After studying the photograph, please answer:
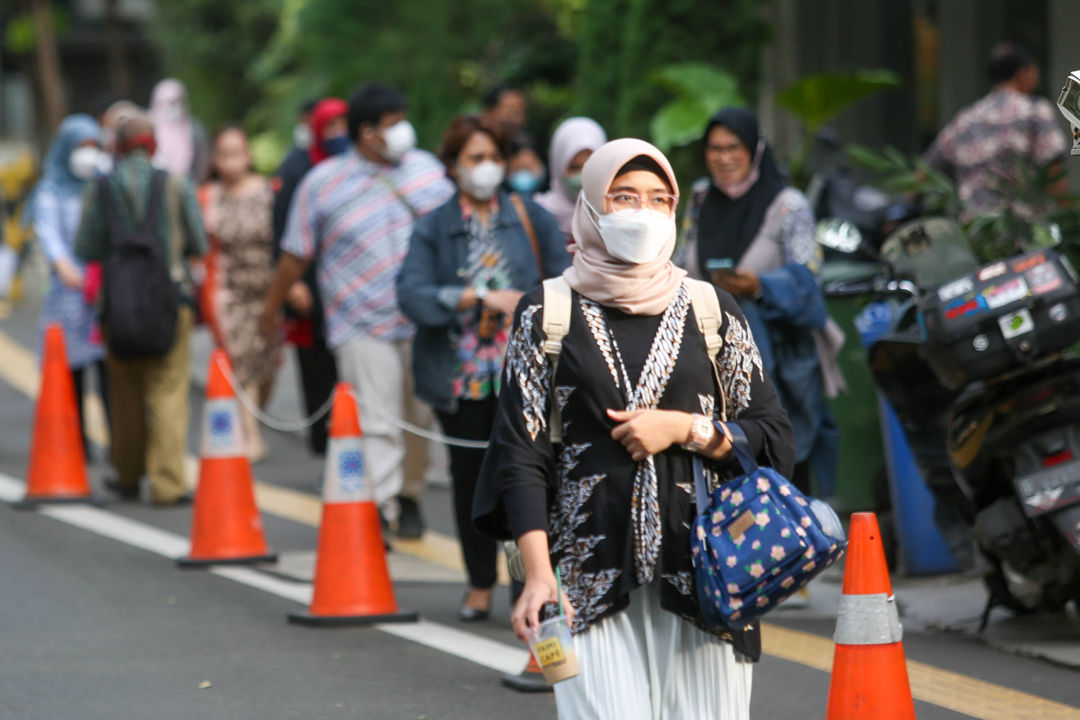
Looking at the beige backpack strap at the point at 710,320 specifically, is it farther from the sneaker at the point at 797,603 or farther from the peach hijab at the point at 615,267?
the sneaker at the point at 797,603

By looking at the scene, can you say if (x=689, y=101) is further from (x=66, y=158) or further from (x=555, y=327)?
(x=555, y=327)

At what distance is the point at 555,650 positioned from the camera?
3.72 meters

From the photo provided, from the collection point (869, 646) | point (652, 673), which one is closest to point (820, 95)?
point (869, 646)

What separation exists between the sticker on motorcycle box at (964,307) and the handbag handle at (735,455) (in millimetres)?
2325

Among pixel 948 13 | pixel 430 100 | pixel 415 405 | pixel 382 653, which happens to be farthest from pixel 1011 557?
pixel 430 100

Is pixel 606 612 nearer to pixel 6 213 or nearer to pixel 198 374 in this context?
pixel 198 374

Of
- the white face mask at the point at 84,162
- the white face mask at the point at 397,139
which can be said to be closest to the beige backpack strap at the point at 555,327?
the white face mask at the point at 397,139

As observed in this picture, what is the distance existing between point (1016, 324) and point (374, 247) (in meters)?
3.46

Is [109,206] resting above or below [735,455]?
above

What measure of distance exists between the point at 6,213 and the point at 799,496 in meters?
25.4

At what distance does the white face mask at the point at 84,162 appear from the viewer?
11.4 metres

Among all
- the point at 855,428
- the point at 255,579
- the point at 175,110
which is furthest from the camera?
the point at 175,110

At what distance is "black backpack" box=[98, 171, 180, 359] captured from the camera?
31.9ft

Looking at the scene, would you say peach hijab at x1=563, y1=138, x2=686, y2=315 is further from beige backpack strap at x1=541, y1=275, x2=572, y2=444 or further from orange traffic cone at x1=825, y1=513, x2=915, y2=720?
orange traffic cone at x1=825, y1=513, x2=915, y2=720
